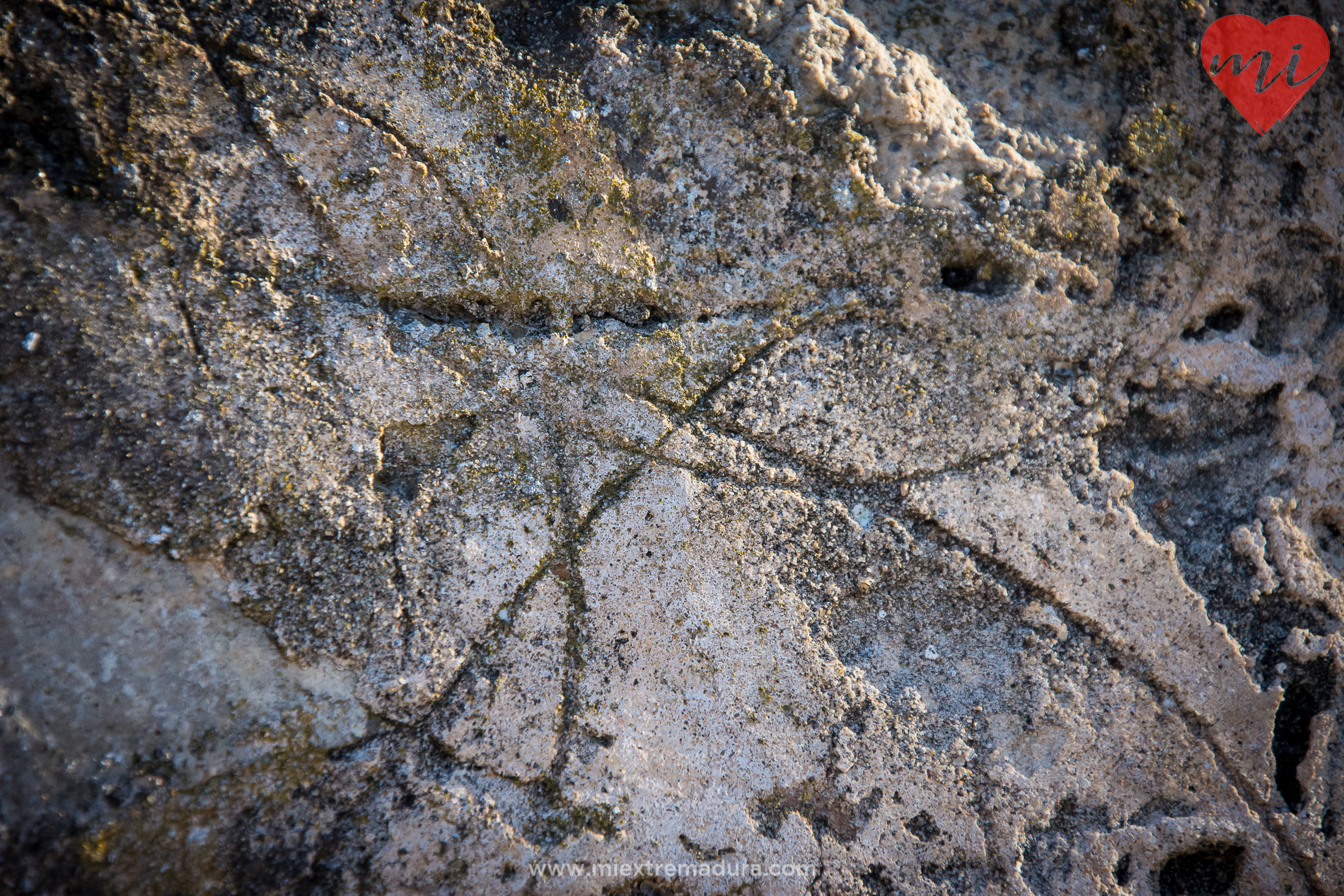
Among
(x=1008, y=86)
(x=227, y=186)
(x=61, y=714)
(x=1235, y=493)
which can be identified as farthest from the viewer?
(x=1235, y=493)

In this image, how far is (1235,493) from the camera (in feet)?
5.32

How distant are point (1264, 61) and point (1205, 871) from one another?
1.83 metres

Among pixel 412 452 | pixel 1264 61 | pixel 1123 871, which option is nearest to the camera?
pixel 412 452

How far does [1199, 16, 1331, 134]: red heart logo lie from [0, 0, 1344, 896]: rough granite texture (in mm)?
39

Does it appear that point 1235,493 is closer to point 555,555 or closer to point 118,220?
point 555,555

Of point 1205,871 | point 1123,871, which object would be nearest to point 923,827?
point 1123,871

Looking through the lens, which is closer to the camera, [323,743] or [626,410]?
[323,743]

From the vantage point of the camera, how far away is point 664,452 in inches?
55.5

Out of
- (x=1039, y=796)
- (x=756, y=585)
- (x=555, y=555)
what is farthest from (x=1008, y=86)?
(x=1039, y=796)

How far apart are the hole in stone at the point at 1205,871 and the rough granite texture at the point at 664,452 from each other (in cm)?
1

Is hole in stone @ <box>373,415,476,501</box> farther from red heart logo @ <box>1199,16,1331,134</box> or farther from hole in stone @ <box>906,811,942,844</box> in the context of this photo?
red heart logo @ <box>1199,16,1331,134</box>

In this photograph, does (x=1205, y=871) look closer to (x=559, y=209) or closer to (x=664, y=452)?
(x=664, y=452)

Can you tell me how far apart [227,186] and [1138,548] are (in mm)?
1989

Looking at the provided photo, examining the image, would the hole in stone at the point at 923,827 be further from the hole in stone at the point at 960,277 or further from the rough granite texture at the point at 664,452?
the hole in stone at the point at 960,277
